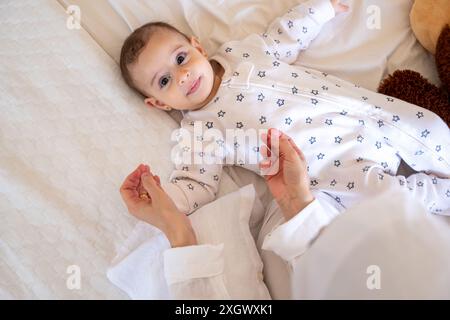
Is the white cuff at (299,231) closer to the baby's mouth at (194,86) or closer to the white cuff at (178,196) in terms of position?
the white cuff at (178,196)

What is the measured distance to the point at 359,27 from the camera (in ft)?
3.72

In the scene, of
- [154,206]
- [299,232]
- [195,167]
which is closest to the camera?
[299,232]

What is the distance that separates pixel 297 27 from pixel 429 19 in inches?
13.1

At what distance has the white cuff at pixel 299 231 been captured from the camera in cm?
84

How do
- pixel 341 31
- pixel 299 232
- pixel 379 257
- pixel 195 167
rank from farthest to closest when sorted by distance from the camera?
pixel 341 31, pixel 195 167, pixel 299 232, pixel 379 257

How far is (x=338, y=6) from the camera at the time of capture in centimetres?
112

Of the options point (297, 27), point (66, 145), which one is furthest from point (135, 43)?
point (297, 27)

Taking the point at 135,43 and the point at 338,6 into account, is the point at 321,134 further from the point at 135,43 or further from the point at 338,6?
the point at 135,43

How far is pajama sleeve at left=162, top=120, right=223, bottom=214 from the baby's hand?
463 millimetres

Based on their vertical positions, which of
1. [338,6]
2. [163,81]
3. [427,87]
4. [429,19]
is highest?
[163,81]

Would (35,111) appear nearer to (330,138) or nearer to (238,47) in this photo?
(238,47)

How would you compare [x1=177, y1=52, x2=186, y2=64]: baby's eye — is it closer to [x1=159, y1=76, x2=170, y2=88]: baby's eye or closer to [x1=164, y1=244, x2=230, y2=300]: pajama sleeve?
[x1=159, y1=76, x2=170, y2=88]: baby's eye
